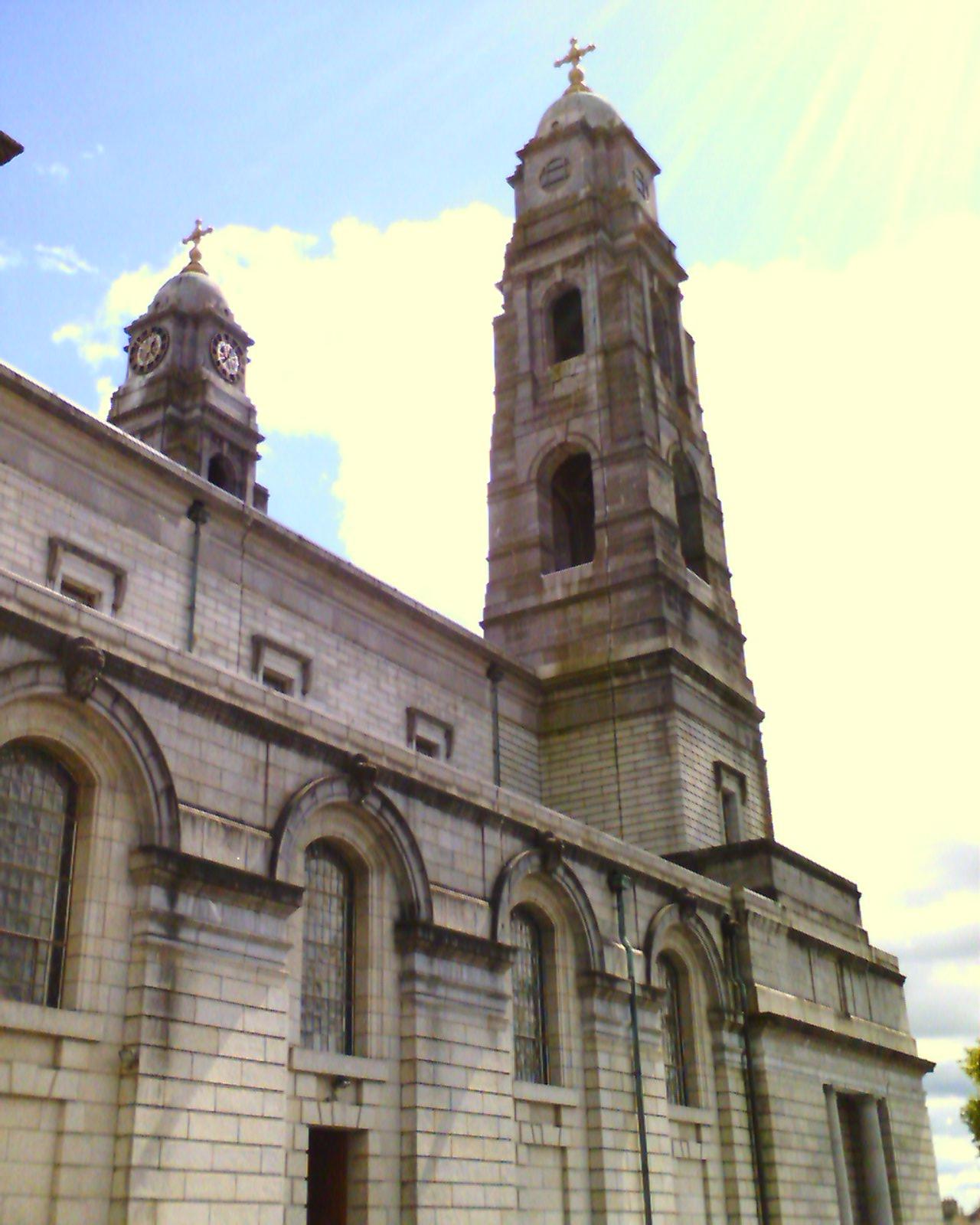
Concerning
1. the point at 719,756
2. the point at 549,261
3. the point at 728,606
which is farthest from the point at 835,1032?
the point at 549,261

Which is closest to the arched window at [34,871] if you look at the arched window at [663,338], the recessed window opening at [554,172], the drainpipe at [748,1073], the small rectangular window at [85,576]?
the small rectangular window at [85,576]

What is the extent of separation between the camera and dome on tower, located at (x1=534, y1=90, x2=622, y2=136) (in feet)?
144

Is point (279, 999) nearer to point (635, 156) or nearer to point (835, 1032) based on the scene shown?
point (835, 1032)

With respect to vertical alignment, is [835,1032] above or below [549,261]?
below

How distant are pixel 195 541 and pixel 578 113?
25.2m

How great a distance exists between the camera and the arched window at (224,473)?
43.2 meters

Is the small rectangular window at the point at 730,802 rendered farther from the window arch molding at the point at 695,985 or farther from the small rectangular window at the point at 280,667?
the small rectangular window at the point at 280,667

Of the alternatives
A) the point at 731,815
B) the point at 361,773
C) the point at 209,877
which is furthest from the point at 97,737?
the point at 731,815

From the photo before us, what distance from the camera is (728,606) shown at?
3916 cm

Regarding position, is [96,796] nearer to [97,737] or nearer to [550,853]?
[97,737]

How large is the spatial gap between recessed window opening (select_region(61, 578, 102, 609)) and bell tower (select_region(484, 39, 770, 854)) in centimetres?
1436

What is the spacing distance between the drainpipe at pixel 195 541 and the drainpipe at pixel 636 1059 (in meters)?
9.14

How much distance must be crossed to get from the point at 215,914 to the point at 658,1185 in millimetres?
10954

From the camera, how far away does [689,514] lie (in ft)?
131
